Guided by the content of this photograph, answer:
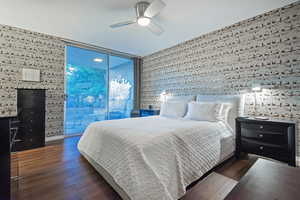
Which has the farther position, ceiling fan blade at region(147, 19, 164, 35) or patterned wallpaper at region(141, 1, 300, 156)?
ceiling fan blade at region(147, 19, 164, 35)

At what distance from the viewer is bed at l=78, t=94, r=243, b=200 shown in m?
1.25

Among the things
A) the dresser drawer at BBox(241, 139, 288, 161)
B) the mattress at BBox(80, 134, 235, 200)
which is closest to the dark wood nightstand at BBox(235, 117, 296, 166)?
the dresser drawer at BBox(241, 139, 288, 161)

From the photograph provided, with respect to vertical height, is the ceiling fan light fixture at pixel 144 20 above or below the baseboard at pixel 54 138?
above

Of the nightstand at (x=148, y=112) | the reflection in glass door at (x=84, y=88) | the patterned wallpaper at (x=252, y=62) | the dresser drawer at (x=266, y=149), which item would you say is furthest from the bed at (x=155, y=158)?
the reflection in glass door at (x=84, y=88)

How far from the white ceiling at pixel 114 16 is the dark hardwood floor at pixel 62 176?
2.55 metres

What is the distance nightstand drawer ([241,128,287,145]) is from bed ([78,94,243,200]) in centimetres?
60

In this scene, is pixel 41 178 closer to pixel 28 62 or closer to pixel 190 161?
pixel 190 161

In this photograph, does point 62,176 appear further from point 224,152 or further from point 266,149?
point 266,149

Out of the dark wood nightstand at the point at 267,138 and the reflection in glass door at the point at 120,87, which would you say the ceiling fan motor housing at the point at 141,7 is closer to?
the dark wood nightstand at the point at 267,138

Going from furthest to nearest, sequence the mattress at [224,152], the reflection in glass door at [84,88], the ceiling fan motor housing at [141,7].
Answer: the reflection in glass door at [84,88] → the ceiling fan motor housing at [141,7] → the mattress at [224,152]

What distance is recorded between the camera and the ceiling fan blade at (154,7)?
1905 millimetres

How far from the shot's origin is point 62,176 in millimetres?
1893

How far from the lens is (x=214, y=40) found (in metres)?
3.18

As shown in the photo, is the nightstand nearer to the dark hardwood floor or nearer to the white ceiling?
the white ceiling
